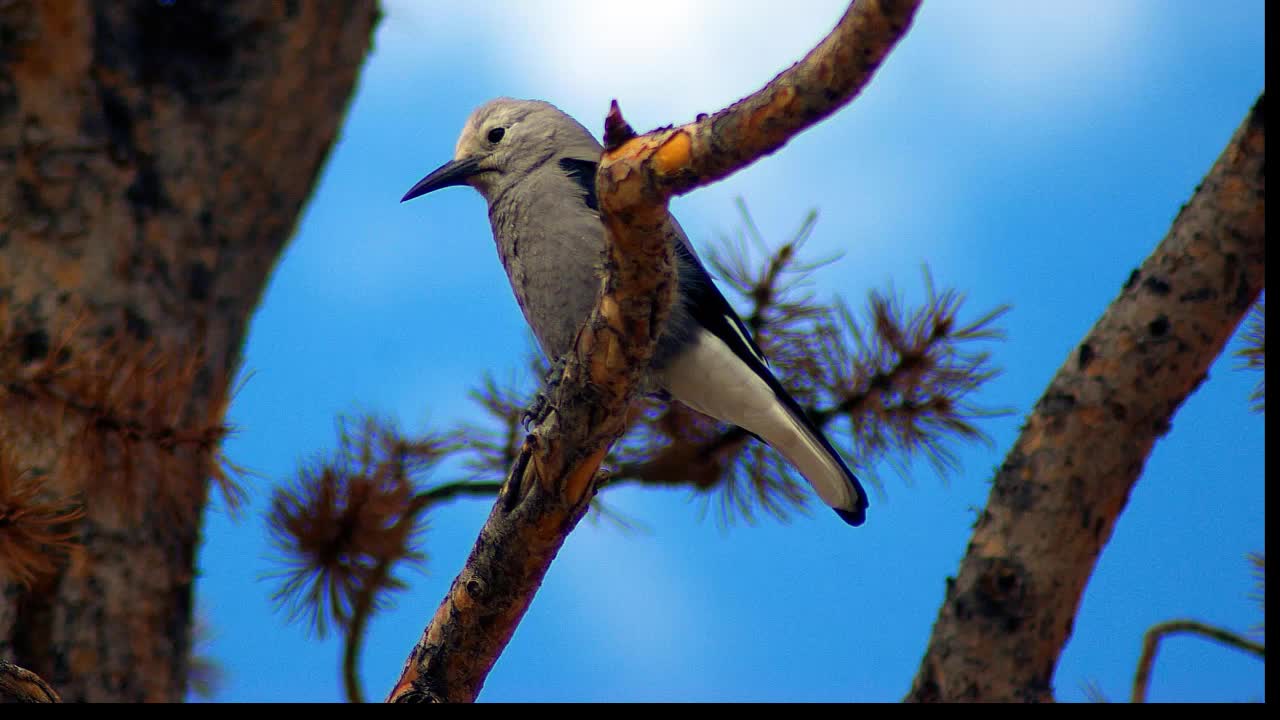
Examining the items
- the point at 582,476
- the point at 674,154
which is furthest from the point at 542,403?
the point at 674,154

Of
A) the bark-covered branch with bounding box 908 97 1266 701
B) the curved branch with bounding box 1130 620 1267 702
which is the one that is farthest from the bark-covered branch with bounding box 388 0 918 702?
the curved branch with bounding box 1130 620 1267 702

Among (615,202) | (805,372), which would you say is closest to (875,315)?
(805,372)

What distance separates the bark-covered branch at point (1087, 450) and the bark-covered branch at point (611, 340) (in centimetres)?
64

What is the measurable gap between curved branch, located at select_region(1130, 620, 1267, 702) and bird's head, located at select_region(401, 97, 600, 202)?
108cm

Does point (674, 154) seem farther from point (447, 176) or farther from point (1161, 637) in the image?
point (1161, 637)

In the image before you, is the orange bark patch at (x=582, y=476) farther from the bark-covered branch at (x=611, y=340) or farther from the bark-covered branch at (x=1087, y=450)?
the bark-covered branch at (x=1087, y=450)

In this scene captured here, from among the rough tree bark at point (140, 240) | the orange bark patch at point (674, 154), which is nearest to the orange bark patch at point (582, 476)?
the orange bark patch at point (674, 154)

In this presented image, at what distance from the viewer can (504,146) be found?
1699 millimetres

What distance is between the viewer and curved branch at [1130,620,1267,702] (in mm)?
1584

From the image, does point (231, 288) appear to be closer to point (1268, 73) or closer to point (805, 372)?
point (805, 372)

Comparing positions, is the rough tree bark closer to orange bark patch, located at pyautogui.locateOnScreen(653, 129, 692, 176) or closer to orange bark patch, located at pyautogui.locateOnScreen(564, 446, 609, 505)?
orange bark patch, located at pyautogui.locateOnScreen(564, 446, 609, 505)

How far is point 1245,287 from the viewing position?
149cm
